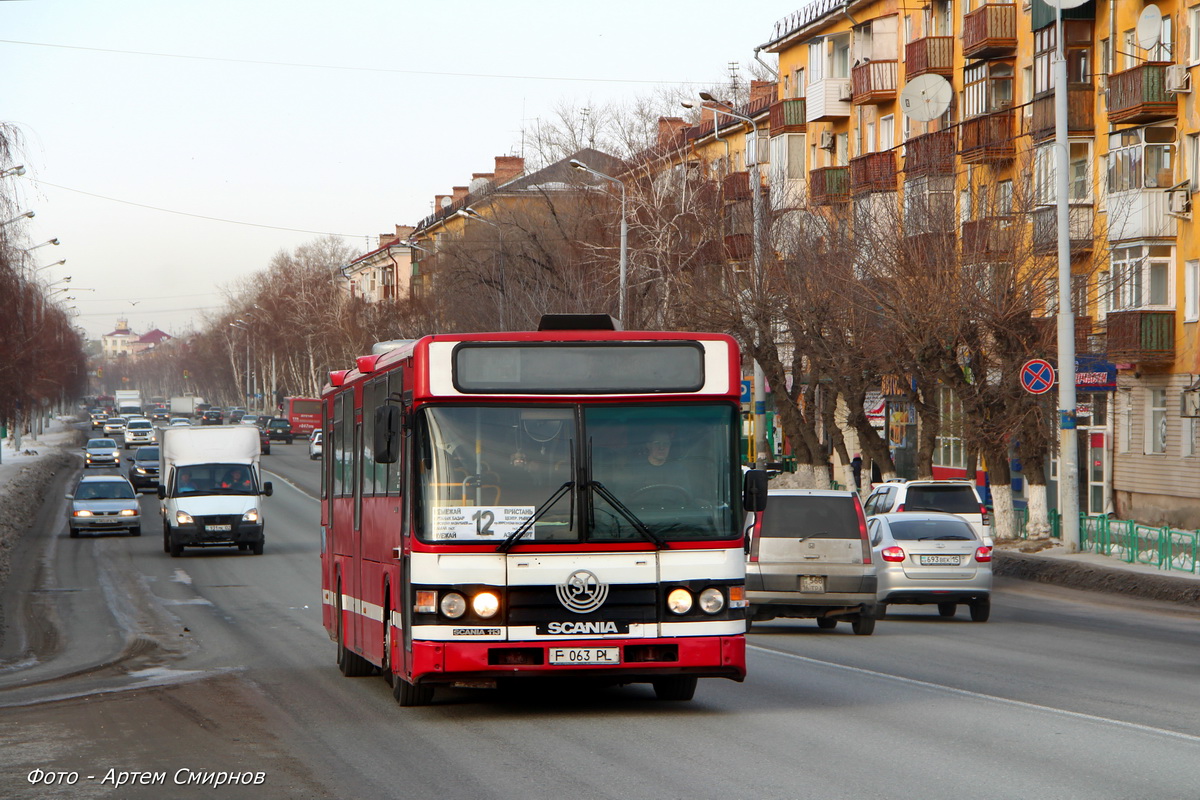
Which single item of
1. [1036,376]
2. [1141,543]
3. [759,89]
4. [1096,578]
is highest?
[759,89]

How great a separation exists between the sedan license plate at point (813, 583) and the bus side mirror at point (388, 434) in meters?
8.67

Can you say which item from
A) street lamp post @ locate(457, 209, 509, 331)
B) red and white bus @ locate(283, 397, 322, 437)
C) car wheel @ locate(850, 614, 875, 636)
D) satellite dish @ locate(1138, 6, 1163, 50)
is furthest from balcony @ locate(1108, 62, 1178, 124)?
red and white bus @ locate(283, 397, 322, 437)

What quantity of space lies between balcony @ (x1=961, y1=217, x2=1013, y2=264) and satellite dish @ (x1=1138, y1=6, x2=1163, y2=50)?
28.2ft

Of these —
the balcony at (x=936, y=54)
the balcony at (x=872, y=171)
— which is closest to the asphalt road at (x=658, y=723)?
the balcony at (x=872, y=171)

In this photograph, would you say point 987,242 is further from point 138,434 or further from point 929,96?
point 138,434

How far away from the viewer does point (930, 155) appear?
4312 cm

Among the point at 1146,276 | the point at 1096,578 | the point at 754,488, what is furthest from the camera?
the point at 1146,276

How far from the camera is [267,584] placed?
96.6 feet

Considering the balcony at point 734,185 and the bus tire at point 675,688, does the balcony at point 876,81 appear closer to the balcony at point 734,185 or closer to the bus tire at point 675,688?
the balcony at point 734,185

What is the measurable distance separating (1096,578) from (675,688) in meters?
17.1

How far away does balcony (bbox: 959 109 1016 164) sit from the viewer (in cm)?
4438

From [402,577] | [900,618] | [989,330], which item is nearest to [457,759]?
[402,577]

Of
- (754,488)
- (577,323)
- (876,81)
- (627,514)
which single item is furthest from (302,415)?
(627,514)

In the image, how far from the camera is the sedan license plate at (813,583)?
62.9 feet
